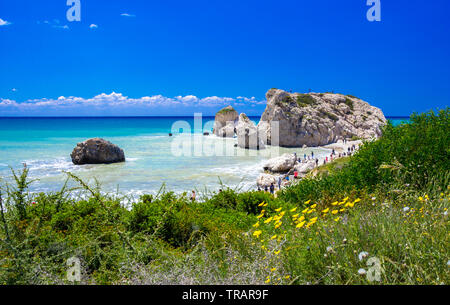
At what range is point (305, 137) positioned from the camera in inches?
2450

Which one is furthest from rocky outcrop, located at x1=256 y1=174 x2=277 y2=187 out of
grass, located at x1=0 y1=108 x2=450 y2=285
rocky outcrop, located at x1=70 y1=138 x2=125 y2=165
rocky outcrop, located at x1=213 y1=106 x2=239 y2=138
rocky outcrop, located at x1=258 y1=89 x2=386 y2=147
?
rocky outcrop, located at x1=213 y1=106 x2=239 y2=138

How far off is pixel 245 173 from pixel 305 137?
3294 centimetres

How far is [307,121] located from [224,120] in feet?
123

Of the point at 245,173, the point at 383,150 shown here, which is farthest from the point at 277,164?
the point at 383,150

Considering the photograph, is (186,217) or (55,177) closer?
(186,217)

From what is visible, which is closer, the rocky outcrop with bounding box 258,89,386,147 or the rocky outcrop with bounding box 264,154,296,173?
the rocky outcrop with bounding box 264,154,296,173

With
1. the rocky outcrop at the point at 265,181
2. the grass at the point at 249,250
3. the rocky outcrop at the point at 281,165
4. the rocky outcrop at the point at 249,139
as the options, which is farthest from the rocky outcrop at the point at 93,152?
the grass at the point at 249,250

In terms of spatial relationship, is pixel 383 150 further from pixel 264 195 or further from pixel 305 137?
pixel 305 137

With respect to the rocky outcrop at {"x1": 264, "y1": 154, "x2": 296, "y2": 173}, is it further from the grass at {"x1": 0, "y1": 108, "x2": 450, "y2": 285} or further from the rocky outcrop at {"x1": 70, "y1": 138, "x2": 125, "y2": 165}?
the grass at {"x1": 0, "y1": 108, "x2": 450, "y2": 285}

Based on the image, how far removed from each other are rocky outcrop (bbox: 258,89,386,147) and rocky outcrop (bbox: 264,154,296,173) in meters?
27.9

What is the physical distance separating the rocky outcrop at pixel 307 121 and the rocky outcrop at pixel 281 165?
27.9 m

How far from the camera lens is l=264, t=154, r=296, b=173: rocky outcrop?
33.9 meters

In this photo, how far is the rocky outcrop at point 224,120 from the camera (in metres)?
90.6
